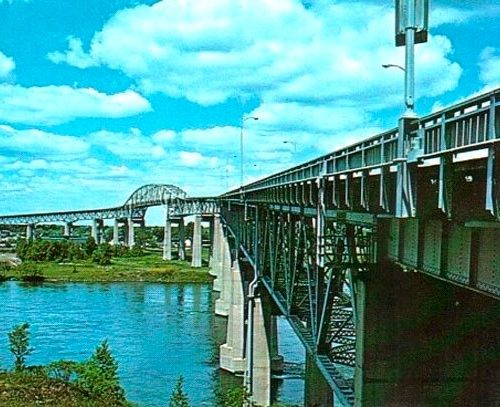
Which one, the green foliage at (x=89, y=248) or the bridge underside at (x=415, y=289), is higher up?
the bridge underside at (x=415, y=289)

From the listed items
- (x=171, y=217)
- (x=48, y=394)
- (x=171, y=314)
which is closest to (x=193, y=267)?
(x=171, y=217)

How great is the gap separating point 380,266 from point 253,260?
84.9ft

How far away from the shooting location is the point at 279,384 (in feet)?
157

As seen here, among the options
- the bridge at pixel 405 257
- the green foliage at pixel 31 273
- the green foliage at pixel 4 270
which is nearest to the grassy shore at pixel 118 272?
the green foliage at pixel 31 273

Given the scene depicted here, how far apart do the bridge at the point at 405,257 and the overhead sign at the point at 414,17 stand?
1.58m

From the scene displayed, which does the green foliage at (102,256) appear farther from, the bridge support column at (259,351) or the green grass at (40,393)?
the green grass at (40,393)

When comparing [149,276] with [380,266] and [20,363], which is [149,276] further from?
[380,266]

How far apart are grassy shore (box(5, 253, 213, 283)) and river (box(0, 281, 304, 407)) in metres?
14.1

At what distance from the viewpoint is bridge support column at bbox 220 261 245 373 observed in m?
51.9

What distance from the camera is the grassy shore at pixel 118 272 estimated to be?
11938cm

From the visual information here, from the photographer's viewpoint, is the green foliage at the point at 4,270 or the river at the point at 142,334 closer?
the river at the point at 142,334

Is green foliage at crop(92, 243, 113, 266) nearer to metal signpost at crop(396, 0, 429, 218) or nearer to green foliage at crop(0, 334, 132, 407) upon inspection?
green foliage at crop(0, 334, 132, 407)

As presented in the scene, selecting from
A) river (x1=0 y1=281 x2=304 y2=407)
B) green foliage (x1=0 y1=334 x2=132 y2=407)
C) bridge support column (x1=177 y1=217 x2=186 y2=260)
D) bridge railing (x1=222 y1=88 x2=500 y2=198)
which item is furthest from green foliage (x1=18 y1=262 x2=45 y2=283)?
bridge railing (x1=222 y1=88 x2=500 y2=198)

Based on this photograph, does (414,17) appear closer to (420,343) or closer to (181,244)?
(420,343)
